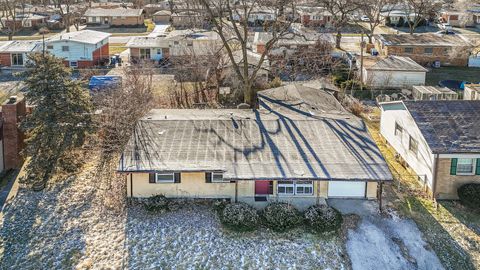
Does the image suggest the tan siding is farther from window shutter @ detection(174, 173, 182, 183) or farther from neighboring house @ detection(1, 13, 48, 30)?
neighboring house @ detection(1, 13, 48, 30)

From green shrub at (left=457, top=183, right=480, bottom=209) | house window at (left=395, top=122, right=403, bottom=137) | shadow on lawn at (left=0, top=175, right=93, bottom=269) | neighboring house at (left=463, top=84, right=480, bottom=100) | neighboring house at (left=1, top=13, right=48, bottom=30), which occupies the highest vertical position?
neighboring house at (left=1, top=13, right=48, bottom=30)

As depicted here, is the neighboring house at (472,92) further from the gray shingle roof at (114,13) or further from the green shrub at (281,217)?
the gray shingle roof at (114,13)

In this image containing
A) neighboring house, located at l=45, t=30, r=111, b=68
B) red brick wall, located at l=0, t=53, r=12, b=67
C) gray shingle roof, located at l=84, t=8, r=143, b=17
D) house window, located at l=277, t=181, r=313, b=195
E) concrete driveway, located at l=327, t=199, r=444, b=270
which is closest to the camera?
concrete driveway, located at l=327, t=199, r=444, b=270

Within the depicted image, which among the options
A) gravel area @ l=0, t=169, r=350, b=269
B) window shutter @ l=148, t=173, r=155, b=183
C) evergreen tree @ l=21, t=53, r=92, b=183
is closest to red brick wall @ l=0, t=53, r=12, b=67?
evergreen tree @ l=21, t=53, r=92, b=183

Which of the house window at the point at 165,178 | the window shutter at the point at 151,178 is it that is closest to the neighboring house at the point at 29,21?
the window shutter at the point at 151,178

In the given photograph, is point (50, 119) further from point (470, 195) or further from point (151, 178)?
point (470, 195)

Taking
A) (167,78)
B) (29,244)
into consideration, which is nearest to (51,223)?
(29,244)
